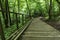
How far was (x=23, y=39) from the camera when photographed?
5.56 metres

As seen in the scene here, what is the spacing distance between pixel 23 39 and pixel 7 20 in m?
3.58

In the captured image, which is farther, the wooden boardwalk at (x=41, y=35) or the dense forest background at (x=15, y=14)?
the dense forest background at (x=15, y=14)

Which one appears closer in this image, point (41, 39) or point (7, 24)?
point (41, 39)

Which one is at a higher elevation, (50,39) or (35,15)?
(50,39)

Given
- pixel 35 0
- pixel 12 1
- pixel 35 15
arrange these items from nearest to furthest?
pixel 12 1 → pixel 35 0 → pixel 35 15

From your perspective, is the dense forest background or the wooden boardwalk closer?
the wooden boardwalk

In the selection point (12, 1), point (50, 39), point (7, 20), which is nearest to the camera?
point (50, 39)

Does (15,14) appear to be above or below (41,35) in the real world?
above

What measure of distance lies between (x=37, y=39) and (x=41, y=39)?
0.44 feet

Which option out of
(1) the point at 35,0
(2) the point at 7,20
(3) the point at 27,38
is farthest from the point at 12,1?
(1) the point at 35,0

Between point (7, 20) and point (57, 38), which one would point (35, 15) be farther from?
point (57, 38)

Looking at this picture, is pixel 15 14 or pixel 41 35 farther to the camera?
pixel 41 35

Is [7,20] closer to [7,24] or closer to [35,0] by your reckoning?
[7,24]

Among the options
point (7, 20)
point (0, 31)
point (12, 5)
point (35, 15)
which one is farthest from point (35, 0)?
point (0, 31)
